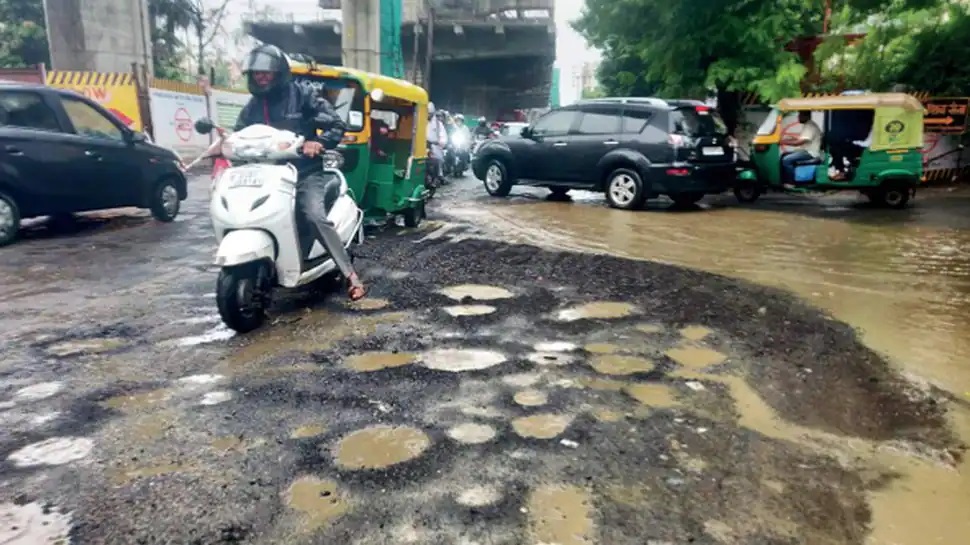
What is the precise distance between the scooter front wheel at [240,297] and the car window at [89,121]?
4.75 meters

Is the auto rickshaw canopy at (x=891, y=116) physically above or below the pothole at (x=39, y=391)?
above

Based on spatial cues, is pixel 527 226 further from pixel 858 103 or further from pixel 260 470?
pixel 260 470

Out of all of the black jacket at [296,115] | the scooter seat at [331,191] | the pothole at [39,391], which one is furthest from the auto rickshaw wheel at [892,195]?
the pothole at [39,391]

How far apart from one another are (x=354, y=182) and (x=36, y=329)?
11.4 ft

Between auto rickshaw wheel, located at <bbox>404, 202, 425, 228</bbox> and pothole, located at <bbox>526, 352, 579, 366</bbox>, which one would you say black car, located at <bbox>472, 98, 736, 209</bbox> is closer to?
auto rickshaw wheel, located at <bbox>404, 202, 425, 228</bbox>

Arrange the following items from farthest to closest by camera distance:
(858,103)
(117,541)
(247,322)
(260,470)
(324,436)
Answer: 1. (858,103)
2. (247,322)
3. (324,436)
4. (260,470)
5. (117,541)

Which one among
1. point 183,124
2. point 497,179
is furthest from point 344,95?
point 183,124

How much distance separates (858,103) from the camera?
34.7 ft

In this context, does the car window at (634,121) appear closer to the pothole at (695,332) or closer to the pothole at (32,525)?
the pothole at (695,332)

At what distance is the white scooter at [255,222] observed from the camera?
425 cm

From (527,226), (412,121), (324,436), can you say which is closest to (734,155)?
(527,226)

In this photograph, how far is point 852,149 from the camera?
435 inches

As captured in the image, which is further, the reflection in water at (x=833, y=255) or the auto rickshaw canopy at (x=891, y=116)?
the auto rickshaw canopy at (x=891, y=116)

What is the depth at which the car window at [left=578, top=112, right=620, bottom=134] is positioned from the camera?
36.1ft
